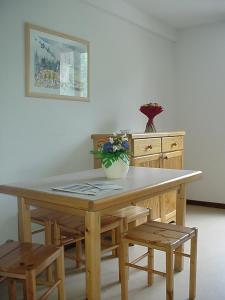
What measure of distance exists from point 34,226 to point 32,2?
6.11ft

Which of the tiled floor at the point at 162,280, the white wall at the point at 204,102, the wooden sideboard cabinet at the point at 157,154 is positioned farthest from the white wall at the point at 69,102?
the tiled floor at the point at 162,280

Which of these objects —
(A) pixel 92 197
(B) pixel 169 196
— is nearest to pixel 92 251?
(A) pixel 92 197

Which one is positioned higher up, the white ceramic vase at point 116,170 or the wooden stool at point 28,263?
the white ceramic vase at point 116,170

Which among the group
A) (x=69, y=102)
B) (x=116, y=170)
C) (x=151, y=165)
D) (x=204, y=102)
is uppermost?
(x=204, y=102)

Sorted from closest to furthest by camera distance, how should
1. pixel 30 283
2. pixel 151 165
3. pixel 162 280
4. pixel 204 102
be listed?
1. pixel 30 283
2. pixel 162 280
3. pixel 151 165
4. pixel 204 102

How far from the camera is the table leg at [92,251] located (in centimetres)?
166

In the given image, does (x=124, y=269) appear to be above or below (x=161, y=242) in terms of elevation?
below

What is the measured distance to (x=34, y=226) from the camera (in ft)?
9.31

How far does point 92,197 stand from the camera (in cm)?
165

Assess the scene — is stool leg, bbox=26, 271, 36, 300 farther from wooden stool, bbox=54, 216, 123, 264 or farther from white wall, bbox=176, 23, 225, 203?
white wall, bbox=176, 23, 225, 203

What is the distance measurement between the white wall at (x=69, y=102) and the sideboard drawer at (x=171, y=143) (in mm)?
507

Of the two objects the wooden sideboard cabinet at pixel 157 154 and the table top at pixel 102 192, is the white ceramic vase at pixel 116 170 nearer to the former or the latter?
the table top at pixel 102 192

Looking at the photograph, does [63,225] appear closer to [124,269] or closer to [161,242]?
[124,269]

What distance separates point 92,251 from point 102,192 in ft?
1.01
